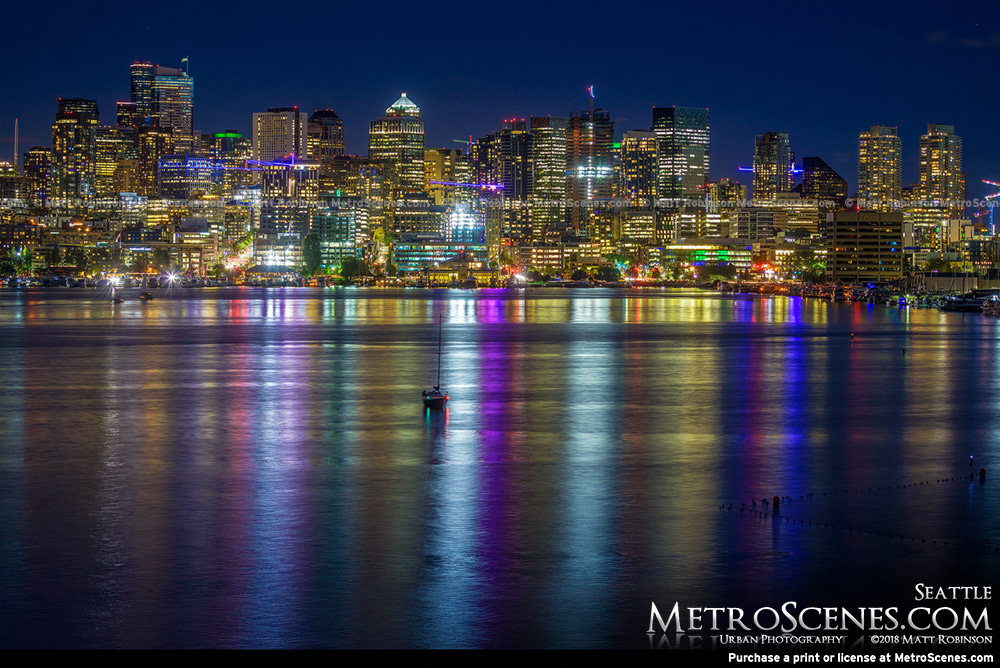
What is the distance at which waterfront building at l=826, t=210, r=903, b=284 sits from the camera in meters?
196

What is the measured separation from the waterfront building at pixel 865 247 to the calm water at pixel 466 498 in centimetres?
15811

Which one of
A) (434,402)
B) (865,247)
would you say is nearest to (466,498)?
(434,402)

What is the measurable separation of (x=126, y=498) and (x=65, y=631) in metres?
7.02

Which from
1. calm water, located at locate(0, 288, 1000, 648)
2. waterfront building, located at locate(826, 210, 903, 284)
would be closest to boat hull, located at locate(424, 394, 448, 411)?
calm water, located at locate(0, 288, 1000, 648)

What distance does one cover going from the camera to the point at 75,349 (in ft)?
178

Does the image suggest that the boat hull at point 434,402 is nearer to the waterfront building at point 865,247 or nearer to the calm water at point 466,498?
the calm water at point 466,498

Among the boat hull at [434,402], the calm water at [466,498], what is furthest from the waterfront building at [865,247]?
the boat hull at [434,402]

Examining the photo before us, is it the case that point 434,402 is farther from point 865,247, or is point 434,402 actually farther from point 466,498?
point 865,247

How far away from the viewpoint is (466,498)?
1941cm

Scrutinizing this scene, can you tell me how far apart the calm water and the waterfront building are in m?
158

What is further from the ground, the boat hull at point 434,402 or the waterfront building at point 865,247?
the waterfront building at point 865,247

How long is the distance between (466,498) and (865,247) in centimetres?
18959

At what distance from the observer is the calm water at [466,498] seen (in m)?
13.4

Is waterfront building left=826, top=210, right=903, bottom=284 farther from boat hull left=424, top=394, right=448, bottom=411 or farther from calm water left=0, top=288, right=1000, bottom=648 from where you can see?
boat hull left=424, top=394, right=448, bottom=411
